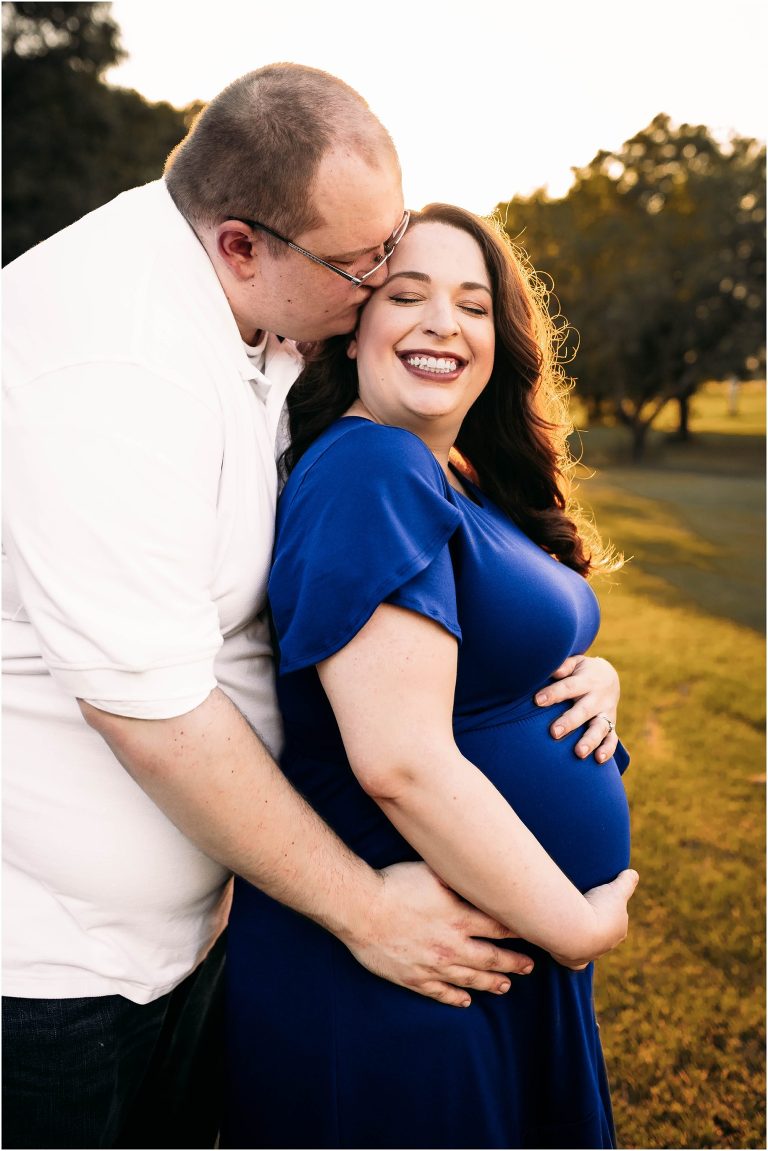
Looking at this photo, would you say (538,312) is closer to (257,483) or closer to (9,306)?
(257,483)

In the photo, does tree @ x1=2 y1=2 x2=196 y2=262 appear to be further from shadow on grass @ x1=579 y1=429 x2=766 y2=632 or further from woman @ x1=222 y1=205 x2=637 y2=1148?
woman @ x1=222 y1=205 x2=637 y2=1148

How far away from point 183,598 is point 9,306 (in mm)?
602

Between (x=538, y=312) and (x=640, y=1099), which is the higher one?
(x=538, y=312)

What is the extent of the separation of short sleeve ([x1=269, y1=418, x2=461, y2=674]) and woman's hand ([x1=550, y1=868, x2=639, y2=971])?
0.70m

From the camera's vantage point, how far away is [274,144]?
1707mm

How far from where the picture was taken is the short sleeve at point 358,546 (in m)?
1.53

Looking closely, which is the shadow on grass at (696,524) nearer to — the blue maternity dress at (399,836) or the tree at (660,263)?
the tree at (660,263)

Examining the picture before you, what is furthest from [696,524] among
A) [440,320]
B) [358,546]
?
[358,546]

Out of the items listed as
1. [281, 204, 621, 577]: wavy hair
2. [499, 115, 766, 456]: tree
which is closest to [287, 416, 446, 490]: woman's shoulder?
[281, 204, 621, 577]: wavy hair

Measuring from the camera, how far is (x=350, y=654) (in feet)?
5.10

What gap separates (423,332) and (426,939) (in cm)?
128

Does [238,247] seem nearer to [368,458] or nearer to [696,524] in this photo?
[368,458]

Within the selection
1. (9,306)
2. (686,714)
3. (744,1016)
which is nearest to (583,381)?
(686,714)

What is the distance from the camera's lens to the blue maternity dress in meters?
1.58
